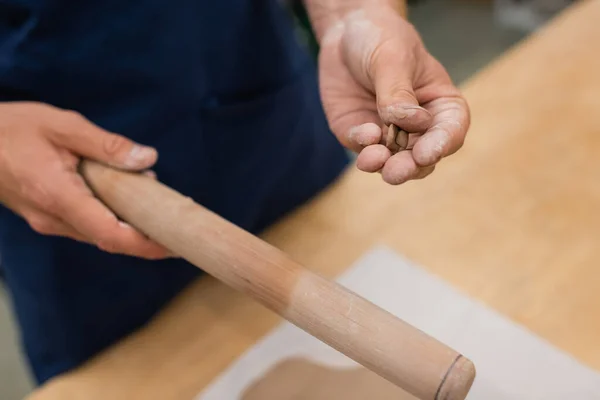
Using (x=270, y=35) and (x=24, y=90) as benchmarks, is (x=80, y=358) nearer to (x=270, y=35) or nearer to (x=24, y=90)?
(x=24, y=90)

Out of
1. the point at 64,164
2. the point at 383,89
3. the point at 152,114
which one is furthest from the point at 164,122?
the point at 383,89

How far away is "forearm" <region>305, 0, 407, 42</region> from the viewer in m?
0.56

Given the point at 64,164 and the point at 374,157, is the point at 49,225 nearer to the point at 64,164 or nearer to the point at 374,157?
the point at 64,164

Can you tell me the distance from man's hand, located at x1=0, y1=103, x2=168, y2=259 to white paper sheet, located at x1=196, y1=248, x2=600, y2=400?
14 cm

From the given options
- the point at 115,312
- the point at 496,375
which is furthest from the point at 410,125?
the point at 115,312

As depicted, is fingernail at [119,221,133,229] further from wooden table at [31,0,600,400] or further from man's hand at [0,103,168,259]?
wooden table at [31,0,600,400]

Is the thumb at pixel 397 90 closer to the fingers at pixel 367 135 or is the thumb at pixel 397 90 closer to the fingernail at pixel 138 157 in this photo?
the fingers at pixel 367 135

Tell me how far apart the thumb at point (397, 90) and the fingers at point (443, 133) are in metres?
0.01

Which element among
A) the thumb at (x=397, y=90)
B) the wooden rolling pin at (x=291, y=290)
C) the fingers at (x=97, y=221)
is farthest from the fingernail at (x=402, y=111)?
the fingers at (x=97, y=221)

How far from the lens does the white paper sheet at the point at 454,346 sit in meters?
0.53

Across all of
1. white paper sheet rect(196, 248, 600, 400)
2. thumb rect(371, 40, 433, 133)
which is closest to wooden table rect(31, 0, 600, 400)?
white paper sheet rect(196, 248, 600, 400)

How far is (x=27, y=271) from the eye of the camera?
60 cm

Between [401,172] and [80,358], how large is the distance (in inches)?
15.2

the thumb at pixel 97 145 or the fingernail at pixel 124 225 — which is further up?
the thumb at pixel 97 145
